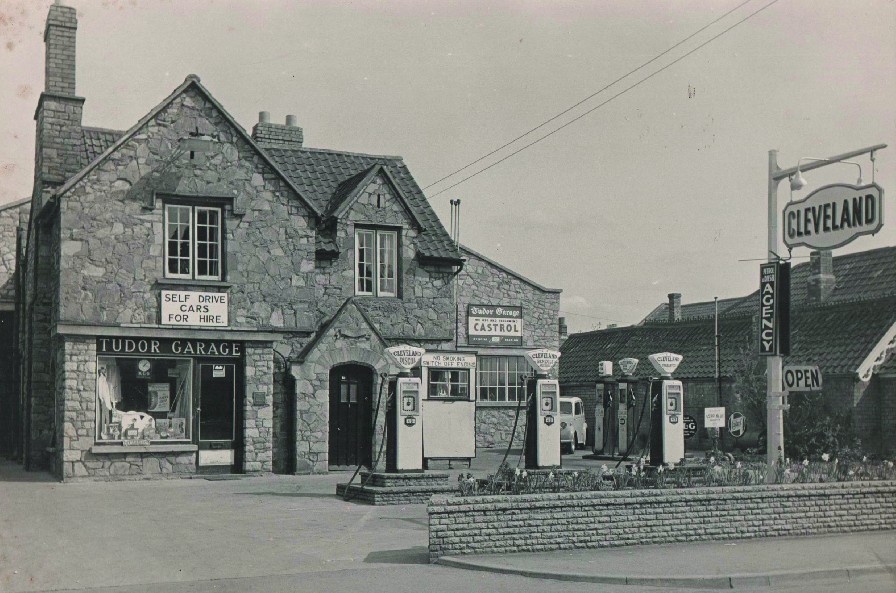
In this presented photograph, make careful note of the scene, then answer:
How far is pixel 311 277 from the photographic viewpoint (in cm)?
2506

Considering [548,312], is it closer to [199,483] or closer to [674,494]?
[199,483]

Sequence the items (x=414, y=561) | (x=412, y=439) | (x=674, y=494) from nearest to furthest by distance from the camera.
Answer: (x=414, y=561)
(x=674, y=494)
(x=412, y=439)

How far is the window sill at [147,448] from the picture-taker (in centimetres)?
2200

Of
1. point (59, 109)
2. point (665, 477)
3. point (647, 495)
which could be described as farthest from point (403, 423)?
point (59, 109)

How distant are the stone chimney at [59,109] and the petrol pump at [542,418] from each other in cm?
1244

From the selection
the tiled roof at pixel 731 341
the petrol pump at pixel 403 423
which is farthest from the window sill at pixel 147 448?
the tiled roof at pixel 731 341

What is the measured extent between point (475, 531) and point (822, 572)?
3.97 metres

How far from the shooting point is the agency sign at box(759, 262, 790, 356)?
1658 centimetres

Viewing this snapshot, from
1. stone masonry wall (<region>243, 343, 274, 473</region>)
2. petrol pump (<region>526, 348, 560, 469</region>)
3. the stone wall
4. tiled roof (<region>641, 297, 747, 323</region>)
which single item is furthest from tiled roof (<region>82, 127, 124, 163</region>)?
tiled roof (<region>641, 297, 747, 323</region>)

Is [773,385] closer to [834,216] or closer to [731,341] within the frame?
[834,216]

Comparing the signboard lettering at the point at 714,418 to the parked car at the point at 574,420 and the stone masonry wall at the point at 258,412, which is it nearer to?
the parked car at the point at 574,420

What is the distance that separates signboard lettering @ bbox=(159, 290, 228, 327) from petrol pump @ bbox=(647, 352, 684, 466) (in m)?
9.95

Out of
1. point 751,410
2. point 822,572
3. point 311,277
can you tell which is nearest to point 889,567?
point 822,572

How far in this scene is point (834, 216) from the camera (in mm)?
15312
